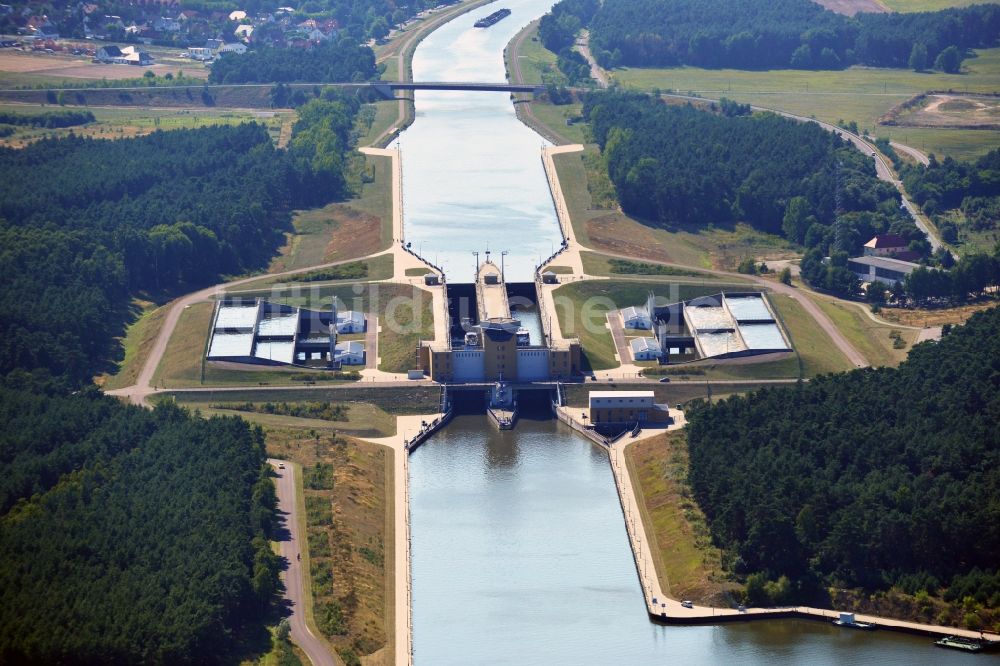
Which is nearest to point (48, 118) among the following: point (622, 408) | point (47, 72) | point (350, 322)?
point (47, 72)

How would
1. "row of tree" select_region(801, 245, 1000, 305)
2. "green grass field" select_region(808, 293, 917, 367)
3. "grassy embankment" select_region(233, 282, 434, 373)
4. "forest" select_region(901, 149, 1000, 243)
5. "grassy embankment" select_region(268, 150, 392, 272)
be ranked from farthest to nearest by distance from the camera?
"forest" select_region(901, 149, 1000, 243) < "grassy embankment" select_region(268, 150, 392, 272) < "row of tree" select_region(801, 245, 1000, 305) < "grassy embankment" select_region(233, 282, 434, 373) < "green grass field" select_region(808, 293, 917, 367)

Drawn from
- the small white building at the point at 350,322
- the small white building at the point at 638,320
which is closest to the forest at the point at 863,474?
the small white building at the point at 638,320

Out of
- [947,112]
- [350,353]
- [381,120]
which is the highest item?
[947,112]

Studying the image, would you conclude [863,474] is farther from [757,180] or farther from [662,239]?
[757,180]

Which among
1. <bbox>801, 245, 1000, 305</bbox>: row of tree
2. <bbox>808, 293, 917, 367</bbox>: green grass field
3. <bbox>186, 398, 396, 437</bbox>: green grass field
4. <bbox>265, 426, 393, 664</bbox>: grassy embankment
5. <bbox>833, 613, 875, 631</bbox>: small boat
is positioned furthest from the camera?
<bbox>801, 245, 1000, 305</bbox>: row of tree

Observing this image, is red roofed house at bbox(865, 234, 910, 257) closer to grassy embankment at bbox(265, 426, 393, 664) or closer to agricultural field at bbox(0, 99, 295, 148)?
grassy embankment at bbox(265, 426, 393, 664)

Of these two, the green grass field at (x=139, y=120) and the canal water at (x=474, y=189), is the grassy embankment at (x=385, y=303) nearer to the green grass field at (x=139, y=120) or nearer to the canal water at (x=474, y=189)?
the canal water at (x=474, y=189)

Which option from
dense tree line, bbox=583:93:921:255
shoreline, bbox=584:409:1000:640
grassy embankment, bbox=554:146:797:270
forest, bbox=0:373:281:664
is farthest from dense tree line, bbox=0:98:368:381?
shoreline, bbox=584:409:1000:640
